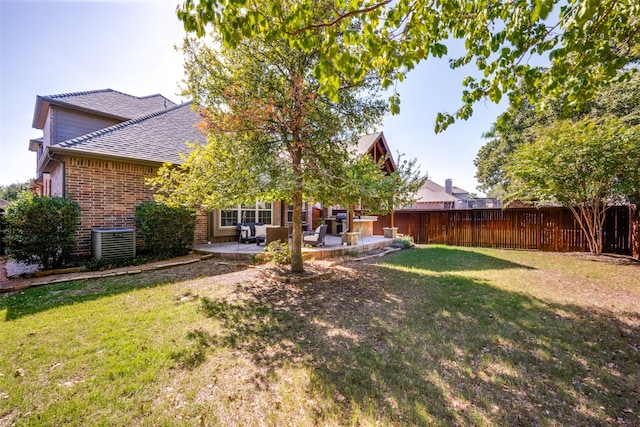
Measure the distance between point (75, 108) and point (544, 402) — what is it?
17372mm

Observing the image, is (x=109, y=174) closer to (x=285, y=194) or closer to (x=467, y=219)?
(x=285, y=194)

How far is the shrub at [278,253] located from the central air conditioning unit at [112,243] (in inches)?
156

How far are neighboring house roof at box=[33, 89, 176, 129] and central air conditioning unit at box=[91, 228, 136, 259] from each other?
8.31 metres

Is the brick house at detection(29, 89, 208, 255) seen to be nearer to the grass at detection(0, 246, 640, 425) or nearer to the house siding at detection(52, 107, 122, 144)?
the house siding at detection(52, 107, 122, 144)

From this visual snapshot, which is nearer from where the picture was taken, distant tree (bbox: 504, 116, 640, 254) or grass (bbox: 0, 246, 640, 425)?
grass (bbox: 0, 246, 640, 425)

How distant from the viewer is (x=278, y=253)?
7.46 metres

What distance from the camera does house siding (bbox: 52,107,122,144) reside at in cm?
1144

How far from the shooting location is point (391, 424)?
A: 6.88 feet

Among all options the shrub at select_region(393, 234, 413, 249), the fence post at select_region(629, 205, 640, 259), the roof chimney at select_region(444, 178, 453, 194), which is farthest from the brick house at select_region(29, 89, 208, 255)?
the roof chimney at select_region(444, 178, 453, 194)

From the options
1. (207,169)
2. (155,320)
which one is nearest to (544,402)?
(155,320)

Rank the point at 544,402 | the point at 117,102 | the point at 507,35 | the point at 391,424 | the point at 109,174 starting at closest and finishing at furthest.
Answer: the point at 391,424, the point at 544,402, the point at 507,35, the point at 109,174, the point at 117,102

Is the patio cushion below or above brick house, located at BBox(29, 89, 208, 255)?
below

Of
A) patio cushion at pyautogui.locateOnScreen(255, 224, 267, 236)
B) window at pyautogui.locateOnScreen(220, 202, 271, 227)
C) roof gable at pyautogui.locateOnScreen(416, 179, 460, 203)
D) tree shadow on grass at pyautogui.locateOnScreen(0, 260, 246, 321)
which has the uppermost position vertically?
roof gable at pyautogui.locateOnScreen(416, 179, 460, 203)

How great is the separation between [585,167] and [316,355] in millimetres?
11429
